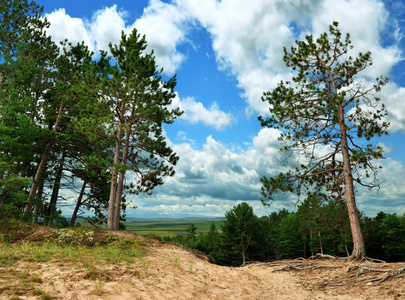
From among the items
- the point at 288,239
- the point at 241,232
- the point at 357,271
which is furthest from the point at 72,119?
the point at 288,239

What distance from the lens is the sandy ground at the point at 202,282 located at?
19.0ft

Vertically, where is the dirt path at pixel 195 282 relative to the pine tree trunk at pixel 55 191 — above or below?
below

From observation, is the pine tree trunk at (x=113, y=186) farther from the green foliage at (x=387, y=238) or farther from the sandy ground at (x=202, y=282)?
the green foliage at (x=387, y=238)

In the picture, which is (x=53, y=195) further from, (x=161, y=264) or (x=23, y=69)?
(x=161, y=264)

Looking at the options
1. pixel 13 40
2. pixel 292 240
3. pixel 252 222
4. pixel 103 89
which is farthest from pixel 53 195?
pixel 292 240

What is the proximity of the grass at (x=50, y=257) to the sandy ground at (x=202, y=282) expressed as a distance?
12 cm

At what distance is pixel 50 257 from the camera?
26.0ft

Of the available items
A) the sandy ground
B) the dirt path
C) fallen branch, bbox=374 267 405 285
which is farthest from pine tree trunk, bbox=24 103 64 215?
fallen branch, bbox=374 267 405 285

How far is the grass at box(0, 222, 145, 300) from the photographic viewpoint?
5.47 metres

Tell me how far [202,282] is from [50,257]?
4.95 m

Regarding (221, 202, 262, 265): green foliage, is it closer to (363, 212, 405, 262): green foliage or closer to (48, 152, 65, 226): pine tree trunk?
(363, 212, 405, 262): green foliage

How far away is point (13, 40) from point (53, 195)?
15.5 m

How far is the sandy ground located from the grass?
124 millimetres

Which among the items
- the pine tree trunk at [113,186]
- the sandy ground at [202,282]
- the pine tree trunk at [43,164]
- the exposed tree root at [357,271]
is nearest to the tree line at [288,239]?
the pine tree trunk at [43,164]
